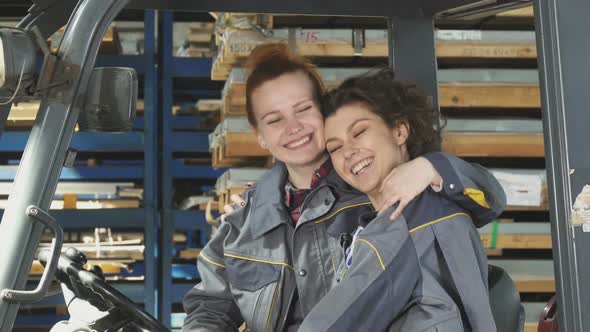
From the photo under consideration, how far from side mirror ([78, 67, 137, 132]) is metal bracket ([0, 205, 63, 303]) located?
225 mm

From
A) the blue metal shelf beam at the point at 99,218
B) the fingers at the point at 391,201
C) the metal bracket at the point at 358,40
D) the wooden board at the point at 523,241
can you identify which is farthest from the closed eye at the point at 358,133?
the blue metal shelf beam at the point at 99,218

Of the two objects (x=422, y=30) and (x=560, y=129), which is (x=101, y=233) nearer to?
(x=422, y=30)

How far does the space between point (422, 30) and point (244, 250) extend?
3.03 feet

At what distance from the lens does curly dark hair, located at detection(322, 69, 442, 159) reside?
249cm

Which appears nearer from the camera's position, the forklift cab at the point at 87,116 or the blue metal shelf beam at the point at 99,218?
the forklift cab at the point at 87,116

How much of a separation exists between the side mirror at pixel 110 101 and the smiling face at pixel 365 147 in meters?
0.82

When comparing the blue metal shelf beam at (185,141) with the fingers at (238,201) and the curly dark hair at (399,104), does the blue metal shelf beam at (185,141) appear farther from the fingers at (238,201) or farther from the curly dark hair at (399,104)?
the curly dark hair at (399,104)

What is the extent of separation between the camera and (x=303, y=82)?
2.89 metres

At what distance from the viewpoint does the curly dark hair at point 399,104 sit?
8.18ft

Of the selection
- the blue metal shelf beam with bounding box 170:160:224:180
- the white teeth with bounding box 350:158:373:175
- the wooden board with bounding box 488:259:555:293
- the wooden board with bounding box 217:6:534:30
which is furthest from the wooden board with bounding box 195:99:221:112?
the white teeth with bounding box 350:158:373:175

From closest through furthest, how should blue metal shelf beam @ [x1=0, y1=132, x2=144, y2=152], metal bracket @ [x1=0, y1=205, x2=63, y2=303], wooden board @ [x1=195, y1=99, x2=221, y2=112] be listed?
metal bracket @ [x1=0, y1=205, x2=63, y2=303] → blue metal shelf beam @ [x1=0, y1=132, x2=144, y2=152] → wooden board @ [x1=195, y1=99, x2=221, y2=112]

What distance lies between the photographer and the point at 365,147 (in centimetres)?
244

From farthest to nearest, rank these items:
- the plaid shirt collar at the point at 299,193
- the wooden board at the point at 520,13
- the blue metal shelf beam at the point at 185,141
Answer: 1. the blue metal shelf beam at the point at 185,141
2. the wooden board at the point at 520,13
3. the plaid shirt collar at the point at 299,193

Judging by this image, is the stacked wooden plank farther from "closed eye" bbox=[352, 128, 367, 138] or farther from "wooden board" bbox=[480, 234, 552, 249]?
"closed eye" bbox=[352, 128, 367, 138]
